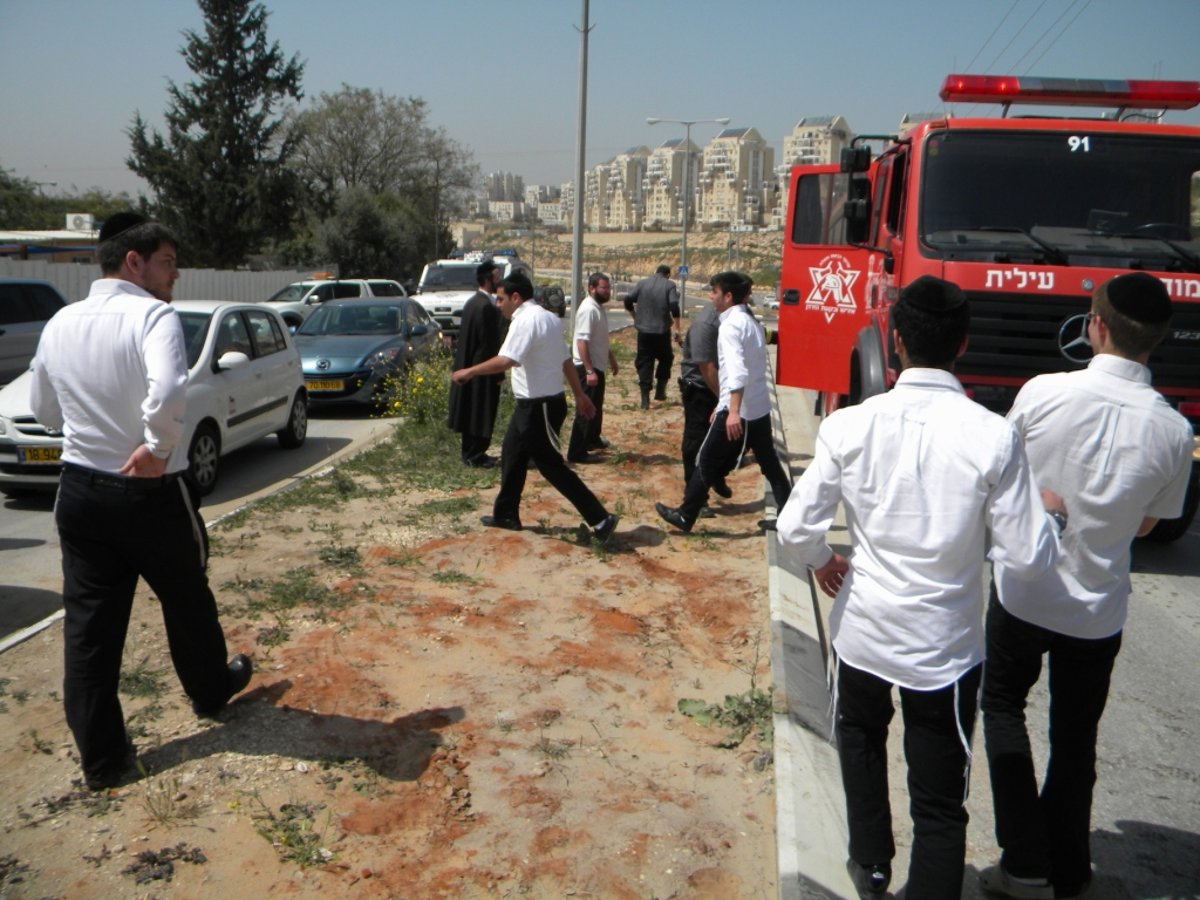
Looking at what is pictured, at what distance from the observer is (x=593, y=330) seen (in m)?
10.9

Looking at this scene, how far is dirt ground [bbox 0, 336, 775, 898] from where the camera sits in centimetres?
341

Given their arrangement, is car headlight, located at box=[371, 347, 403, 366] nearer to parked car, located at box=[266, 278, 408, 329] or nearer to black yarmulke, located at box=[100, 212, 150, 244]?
parked car, located at box=[266, 278, 408, 329]

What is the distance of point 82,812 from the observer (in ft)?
12.0

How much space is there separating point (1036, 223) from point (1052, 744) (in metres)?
4.79

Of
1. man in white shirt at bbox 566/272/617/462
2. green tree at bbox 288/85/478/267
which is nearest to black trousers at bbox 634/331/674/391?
man in white shirt at bbox 566/272/617/462

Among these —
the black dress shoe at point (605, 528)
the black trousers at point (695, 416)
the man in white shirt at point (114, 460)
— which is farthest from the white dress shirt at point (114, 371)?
the black trousers at point (695, 416)

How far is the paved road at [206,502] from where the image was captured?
6414mm

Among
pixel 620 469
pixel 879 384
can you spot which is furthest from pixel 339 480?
pixel 879 384

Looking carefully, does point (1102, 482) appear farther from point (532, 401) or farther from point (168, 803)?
point (532, 401)

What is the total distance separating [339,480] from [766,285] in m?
82.0

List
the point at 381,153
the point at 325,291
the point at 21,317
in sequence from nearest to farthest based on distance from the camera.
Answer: the point at 21,317 < the point at 325,291 < the point at 381,153

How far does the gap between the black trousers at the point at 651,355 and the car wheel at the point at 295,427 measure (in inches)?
166

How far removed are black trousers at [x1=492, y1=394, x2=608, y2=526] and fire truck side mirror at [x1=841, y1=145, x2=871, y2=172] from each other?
285 cm

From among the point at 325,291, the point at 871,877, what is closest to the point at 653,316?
the point at 871,877
